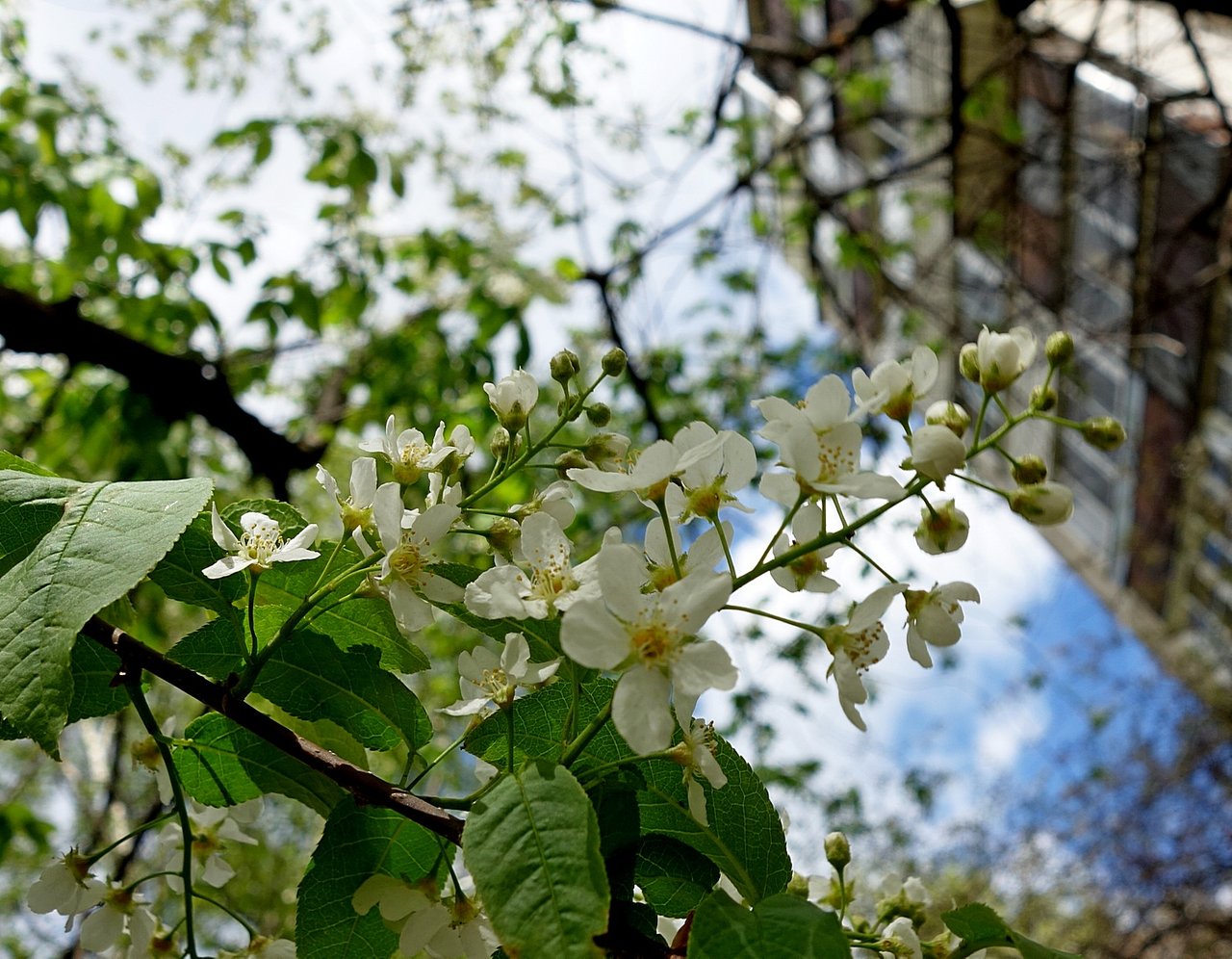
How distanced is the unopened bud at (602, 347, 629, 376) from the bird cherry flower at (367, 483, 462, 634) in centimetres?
25

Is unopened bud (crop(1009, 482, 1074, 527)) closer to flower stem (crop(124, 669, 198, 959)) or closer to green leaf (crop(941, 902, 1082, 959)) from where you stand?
green leaf (crop(941, 902, 1082, 959))

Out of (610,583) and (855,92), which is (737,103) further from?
(610,583)

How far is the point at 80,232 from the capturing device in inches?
118

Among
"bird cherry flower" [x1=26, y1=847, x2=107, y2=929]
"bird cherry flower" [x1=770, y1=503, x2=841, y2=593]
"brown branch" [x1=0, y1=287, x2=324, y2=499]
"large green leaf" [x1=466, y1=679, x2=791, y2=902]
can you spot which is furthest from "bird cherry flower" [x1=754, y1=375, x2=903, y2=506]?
"brown branch" [x1=0, y1=287, x2=324, y2=499]

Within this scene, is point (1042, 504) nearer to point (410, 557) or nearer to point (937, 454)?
point (937, 454)

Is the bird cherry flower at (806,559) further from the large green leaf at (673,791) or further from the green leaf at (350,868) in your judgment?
the green leaf at (350,868)

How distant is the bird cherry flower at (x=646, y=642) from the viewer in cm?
69

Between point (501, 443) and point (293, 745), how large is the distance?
38 centimetres

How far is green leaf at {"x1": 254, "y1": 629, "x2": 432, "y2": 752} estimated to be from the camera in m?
0.84

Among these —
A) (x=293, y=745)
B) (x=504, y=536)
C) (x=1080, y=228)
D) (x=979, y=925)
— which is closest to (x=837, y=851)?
(x=979, y=925)

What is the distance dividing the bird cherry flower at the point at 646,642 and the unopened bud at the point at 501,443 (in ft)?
1.00

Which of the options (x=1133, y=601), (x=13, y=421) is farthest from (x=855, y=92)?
(x=1133, y=601)

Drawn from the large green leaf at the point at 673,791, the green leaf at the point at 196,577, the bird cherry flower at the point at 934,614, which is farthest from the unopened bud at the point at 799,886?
the green leaf at the point at 196,577

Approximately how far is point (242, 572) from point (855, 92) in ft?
20.9
